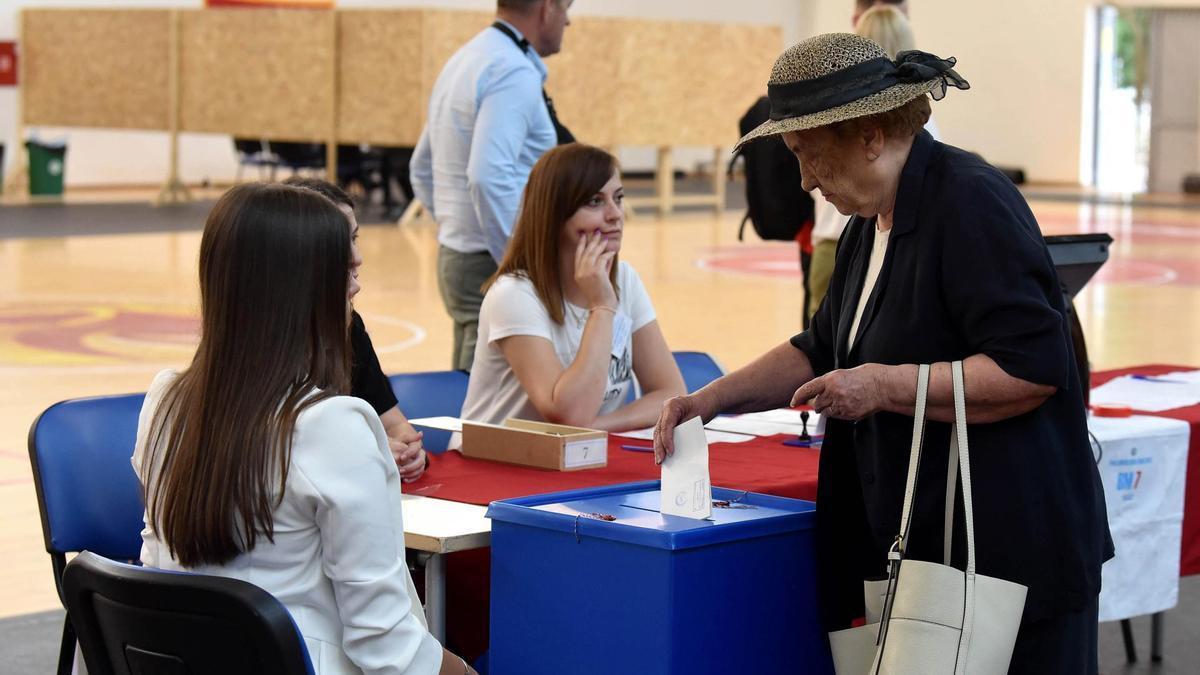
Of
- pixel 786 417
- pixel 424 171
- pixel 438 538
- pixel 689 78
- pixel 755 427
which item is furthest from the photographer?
pixel 689 78

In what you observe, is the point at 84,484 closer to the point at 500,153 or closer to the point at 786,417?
the point at 786,417

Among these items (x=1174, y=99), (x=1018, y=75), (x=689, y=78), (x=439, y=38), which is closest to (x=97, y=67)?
(x=439, y=38)

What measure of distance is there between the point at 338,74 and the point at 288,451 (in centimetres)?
1449

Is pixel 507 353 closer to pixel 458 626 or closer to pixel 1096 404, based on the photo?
pixel 458 626

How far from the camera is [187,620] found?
1.87 meters

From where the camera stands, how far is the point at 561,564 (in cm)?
242

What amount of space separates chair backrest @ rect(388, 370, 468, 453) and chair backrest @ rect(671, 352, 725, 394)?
633 mm

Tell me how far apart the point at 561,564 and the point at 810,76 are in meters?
0.81

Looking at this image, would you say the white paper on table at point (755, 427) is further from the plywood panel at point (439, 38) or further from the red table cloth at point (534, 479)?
the plywood panel at point (439, 38)

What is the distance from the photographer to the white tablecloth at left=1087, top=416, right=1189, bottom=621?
3438 millimetres

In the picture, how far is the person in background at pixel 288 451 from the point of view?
192 cm

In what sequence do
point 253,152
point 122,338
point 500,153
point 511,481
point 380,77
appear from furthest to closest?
point 253,152 < point 380,77 < point 122,338 < point 500,153 < point 511,481

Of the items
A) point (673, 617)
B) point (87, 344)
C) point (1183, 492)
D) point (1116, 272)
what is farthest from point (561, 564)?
point (1116, 272)

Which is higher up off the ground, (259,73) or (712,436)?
(259,73)
